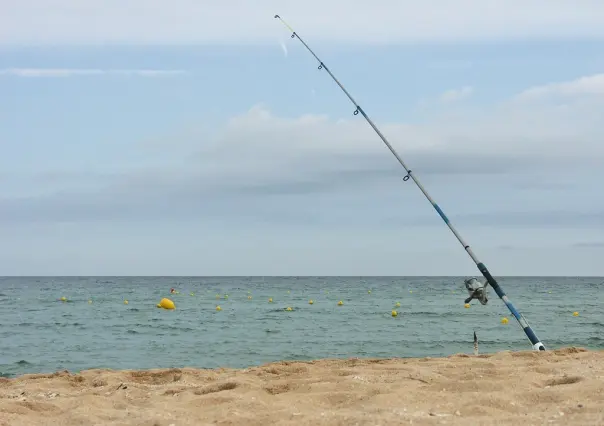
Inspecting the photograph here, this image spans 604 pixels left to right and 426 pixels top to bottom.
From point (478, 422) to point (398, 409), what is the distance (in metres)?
0.69

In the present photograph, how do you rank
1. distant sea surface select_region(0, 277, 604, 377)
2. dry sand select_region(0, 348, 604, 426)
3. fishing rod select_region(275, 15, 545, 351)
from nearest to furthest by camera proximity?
dry sand select_region(0, 348, 604, 426)
fishing rod select_region(275, 15, 545, 351)
distant sea surface select_region(0, 277, 604, 377)

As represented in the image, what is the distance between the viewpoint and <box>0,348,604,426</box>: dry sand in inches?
191

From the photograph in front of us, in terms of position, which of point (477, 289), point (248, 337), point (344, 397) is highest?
point (477, 289)

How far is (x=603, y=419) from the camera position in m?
4.33

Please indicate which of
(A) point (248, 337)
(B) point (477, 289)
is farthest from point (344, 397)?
(A) point (248, 337)

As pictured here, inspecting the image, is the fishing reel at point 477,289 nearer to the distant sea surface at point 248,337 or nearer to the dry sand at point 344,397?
the dry sand at point 344,397

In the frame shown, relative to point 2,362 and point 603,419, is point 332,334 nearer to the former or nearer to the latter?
point 2,362

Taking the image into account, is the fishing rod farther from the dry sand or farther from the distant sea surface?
the distant sea surface

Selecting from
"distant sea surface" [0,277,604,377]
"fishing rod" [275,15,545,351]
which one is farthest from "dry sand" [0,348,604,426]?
"distant sea surface" [0,277,604,377]

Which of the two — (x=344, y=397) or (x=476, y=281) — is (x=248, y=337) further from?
(x=344, y=397)

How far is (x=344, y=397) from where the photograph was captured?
5652 millimetres

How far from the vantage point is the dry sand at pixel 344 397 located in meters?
4.84

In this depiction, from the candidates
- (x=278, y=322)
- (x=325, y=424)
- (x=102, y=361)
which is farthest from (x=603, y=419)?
(x=278, y=322)

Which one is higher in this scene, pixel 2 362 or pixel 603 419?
pixel 603 419
